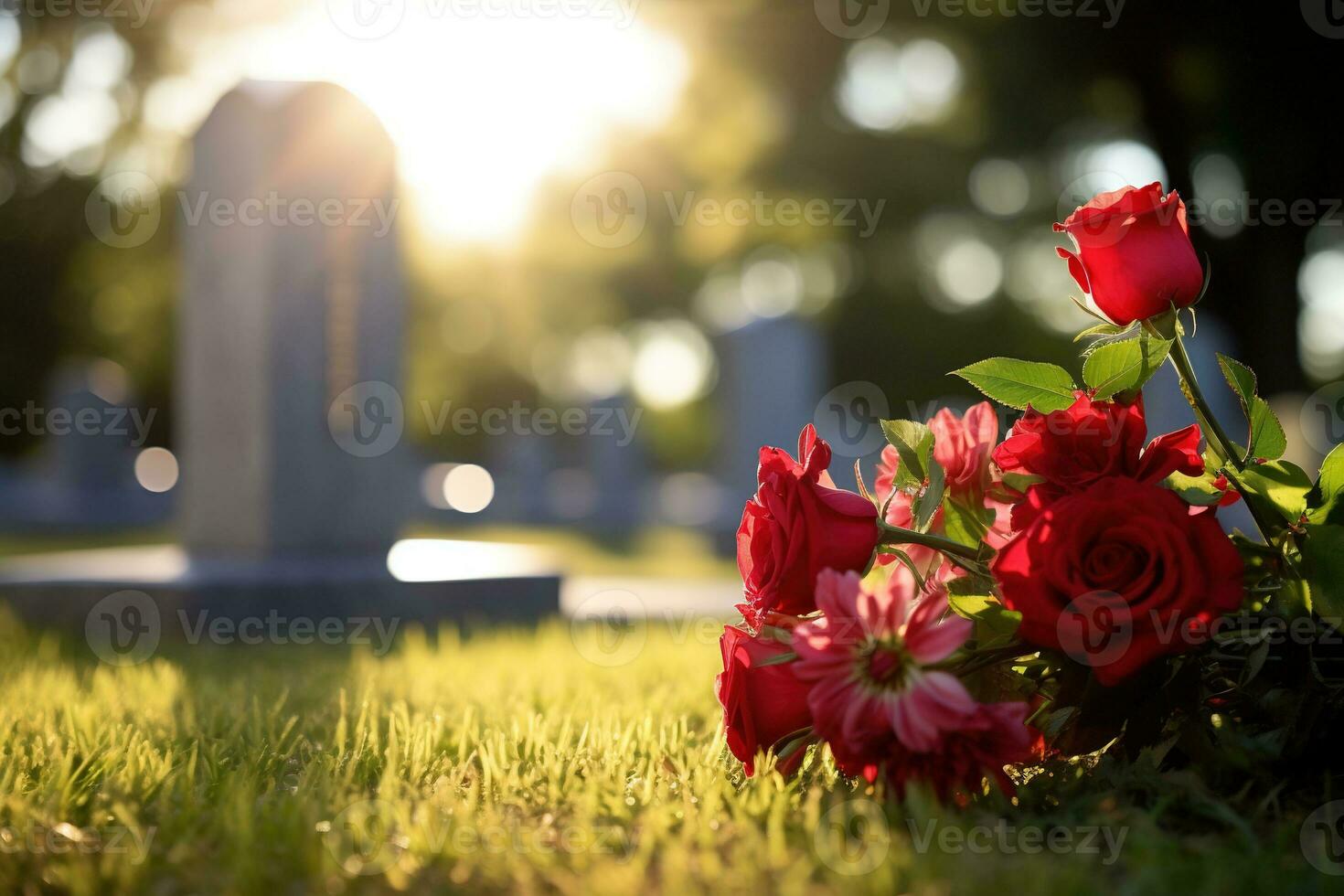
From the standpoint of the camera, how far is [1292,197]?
11344 mm

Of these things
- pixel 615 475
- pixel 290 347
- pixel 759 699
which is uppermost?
pixel 290 347

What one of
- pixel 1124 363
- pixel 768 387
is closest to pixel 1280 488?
pixel 1124 363

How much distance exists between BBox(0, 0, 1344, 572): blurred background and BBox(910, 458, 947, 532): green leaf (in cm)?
498

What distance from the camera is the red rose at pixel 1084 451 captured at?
148cm

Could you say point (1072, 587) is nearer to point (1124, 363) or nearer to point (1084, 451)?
point (1084, 451)

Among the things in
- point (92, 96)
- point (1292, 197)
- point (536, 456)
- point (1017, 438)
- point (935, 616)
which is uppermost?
point (92, 96)

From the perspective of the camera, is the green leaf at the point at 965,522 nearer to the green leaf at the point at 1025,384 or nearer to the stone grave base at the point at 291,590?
the green leaf at the point at 1025,384

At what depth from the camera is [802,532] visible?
4.71 feet

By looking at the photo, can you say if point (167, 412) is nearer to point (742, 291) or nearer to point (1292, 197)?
point (742, 291)

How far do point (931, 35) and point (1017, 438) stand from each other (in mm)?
13098

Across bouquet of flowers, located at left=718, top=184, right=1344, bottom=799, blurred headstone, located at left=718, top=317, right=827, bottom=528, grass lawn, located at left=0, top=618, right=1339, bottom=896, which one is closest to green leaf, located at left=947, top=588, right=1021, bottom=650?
bouquet of flowers, located at left=718, top=184, right=1344, bottom=799

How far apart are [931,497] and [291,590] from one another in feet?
12.6

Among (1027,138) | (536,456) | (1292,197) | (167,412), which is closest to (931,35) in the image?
(1027,138)

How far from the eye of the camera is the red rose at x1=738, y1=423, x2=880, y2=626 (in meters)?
1.44
